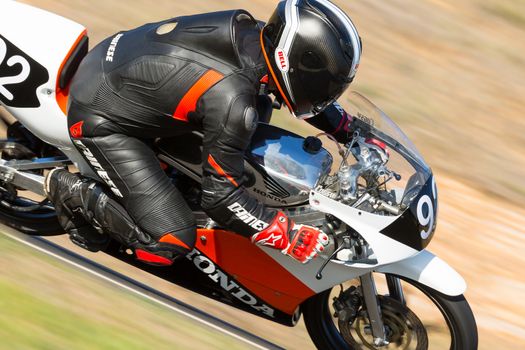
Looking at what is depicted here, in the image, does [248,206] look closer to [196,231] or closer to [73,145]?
[196,231]

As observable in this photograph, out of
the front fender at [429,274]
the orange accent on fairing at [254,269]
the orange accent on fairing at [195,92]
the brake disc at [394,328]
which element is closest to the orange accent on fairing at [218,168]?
the orange accent on fairing at [195,92]

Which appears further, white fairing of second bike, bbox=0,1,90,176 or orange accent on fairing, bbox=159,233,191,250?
white fairing of second bike, bbox=0,1,90,176

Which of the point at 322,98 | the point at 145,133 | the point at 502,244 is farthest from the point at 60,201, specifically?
the point at 502,244

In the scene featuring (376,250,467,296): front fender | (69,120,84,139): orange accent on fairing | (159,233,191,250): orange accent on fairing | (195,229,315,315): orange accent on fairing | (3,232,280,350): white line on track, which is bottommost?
(3,232,280,350): white line on track

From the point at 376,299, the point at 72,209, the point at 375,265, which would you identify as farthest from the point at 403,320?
the point at 72,209

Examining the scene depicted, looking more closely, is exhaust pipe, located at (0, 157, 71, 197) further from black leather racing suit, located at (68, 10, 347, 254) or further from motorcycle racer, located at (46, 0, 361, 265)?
black leather racing suit, located at (68, 10, 347, 254)

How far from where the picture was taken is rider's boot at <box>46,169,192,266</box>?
5.38 meters

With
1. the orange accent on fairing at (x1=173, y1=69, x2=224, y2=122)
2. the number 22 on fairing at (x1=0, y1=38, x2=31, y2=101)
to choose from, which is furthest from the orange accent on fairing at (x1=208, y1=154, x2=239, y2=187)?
the number 22 on fairing at (x1=0, y1=38, x2=31, y2=101)

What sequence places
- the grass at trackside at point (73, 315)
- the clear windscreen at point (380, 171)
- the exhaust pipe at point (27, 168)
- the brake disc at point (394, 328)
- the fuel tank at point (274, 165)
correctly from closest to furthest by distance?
the grass at trackside at point (73, 315) → the clear windscreen at point (380, 171) → the fuel tank at point (274, 165) → the brake disc at point (394, 328) → the exhaust pipe at point (27, 168)

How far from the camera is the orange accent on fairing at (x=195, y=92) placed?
4.93m

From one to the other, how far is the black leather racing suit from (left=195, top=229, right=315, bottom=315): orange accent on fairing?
237 mm

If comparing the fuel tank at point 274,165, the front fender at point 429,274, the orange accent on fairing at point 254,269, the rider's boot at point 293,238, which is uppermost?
the fuel tank at point 274,165

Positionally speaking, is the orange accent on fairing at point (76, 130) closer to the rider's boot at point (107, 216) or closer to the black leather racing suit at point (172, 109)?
the black leather racing suit at point (172, 109)

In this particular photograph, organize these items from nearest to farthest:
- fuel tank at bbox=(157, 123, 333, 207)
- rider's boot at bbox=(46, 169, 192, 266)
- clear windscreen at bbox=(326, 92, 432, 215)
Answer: clear windscreen at bbox=(326, 92, 432, 215), fuel tank at bbox=(157, 123, 333, 207), rider's boot at bbox=(46, 169, 192, 266)
